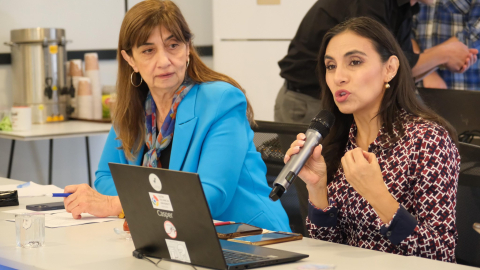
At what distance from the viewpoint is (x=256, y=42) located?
4.79m

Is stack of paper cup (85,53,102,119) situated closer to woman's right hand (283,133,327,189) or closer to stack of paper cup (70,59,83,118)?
stack of paper cup (70,59,83,118)

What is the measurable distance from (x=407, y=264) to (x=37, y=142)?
144 inches

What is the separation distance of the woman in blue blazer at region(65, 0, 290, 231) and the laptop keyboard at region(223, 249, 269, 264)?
0.46 metres

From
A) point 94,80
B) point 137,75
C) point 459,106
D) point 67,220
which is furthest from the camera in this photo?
point 94,80

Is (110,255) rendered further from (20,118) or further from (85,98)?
(85,98)

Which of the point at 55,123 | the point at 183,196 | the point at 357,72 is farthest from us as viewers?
the point at 55,123

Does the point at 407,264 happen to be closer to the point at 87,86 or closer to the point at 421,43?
the point at 421,43

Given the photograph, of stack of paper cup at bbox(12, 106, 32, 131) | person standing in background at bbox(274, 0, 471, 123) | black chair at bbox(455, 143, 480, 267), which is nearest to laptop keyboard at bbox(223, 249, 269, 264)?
black chair at bbox(455, 143, 480, 267)

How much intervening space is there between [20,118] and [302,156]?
2878 mm

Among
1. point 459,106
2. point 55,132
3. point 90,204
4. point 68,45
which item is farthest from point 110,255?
point 68,45

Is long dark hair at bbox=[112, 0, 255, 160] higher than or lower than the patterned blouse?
higher

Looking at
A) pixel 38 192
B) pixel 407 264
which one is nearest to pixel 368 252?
pixel 407 264

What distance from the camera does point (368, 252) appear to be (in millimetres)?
1460

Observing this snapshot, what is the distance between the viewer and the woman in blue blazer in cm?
190
